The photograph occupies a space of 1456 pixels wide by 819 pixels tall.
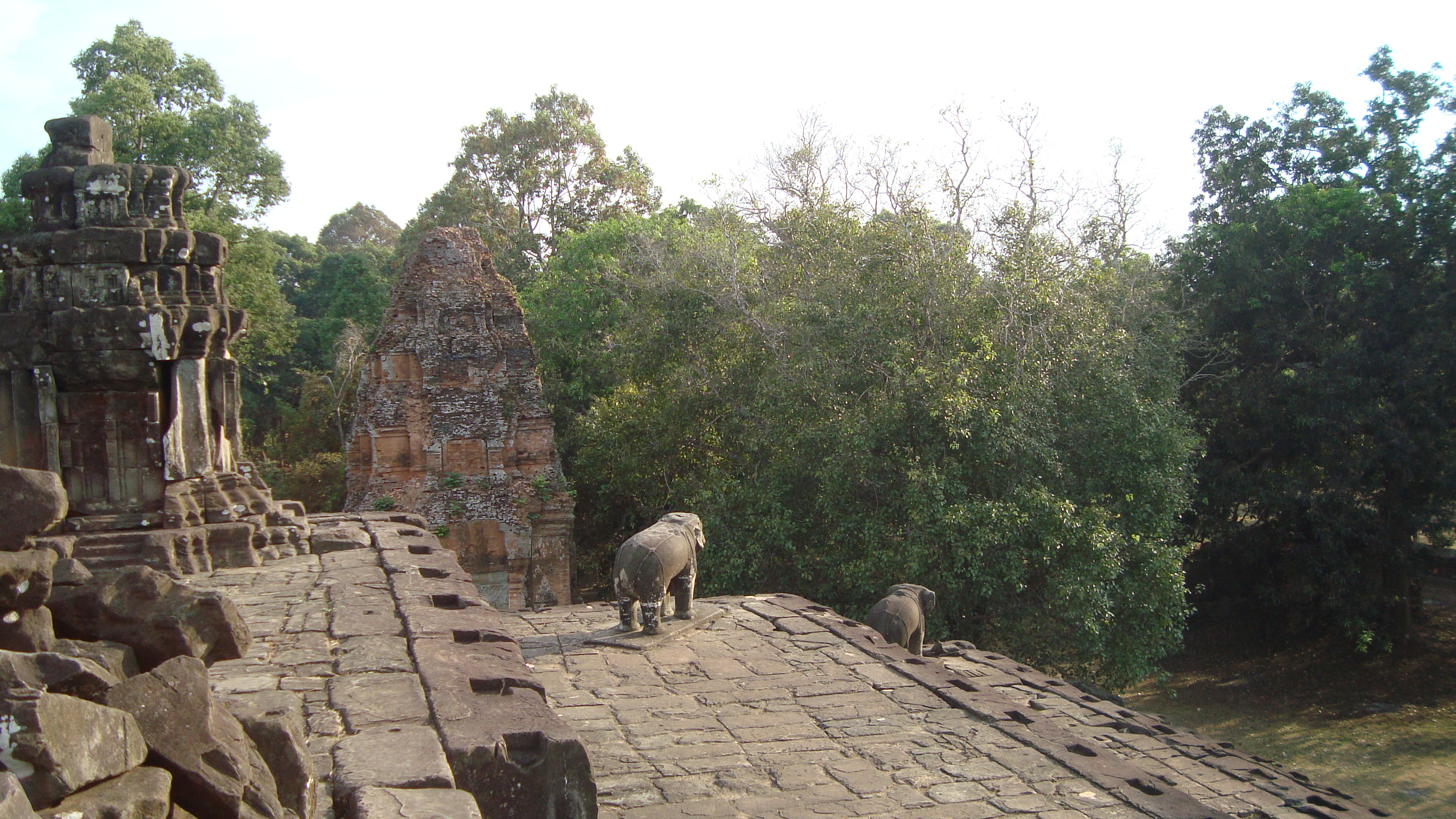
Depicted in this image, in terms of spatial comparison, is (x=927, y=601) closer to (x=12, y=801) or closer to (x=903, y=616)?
(x=903, y=616)

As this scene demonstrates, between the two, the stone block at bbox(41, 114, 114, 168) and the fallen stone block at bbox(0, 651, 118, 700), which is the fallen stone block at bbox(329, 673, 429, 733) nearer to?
the fallen stone block at bbox(0, 651, 118, 700)

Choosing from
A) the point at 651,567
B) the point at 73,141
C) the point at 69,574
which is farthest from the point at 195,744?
the point at 73,141

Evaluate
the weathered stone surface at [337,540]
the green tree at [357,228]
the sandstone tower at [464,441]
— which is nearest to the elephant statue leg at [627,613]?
the weathered stone surface at [337,540]

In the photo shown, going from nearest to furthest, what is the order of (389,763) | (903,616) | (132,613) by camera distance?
(389,763) < (132,613) < (903,616)

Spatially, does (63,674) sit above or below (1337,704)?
above

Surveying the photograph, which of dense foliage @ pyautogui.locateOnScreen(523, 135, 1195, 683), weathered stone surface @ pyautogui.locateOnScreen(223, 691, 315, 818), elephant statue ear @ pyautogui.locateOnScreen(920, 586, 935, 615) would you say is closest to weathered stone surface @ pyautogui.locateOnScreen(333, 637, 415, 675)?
weathered stone surface @ pyautogui.locateOnScreen(223, 691, 315, 818)

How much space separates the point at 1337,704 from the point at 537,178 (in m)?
20.0

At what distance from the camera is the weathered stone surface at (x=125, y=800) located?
230 cm

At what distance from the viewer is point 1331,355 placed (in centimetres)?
1460

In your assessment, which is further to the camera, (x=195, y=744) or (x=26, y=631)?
(x=26, y=631)

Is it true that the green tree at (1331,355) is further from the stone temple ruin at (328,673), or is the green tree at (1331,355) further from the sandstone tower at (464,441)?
the sandstone tower at (464,441)

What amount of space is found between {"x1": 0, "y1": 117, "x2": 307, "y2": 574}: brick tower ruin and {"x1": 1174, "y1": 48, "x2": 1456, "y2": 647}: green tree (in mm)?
13021

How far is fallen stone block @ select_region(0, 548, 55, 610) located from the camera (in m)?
2.96

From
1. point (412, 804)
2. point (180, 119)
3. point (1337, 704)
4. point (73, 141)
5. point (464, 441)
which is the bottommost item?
point (1337, 704)
